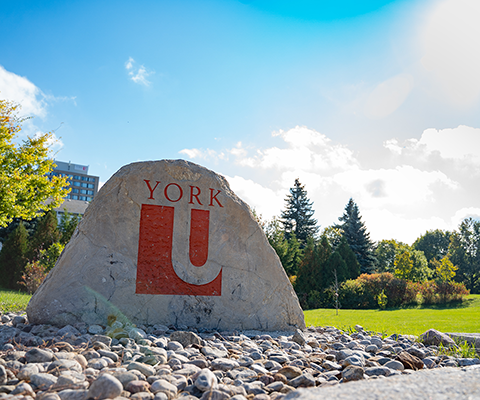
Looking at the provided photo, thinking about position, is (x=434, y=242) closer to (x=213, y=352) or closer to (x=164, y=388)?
(x=213, y=352)

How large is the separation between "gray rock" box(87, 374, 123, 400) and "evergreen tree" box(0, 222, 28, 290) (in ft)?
54.7

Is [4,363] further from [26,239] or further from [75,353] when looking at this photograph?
[26,239]

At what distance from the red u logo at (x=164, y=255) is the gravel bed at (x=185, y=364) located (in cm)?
61

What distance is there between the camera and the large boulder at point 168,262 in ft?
15.1

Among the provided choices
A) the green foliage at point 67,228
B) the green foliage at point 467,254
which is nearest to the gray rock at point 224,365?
the green foliage at point 67,228

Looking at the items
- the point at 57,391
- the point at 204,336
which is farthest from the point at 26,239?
the point at 57,391

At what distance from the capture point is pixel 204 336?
4.34 m

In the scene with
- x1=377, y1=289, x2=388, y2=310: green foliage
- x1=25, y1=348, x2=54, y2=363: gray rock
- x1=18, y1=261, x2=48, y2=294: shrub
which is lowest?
x1=377, y1=289, x2=388, y2=310: green foliage

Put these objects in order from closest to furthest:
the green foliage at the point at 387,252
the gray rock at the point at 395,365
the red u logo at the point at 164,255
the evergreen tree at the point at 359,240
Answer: the gray rock at the point at 395,365 → the red u logo at the point at 164,255 → the evergreen tree at the point at 359,240 → the green foliage at the point at 387,252

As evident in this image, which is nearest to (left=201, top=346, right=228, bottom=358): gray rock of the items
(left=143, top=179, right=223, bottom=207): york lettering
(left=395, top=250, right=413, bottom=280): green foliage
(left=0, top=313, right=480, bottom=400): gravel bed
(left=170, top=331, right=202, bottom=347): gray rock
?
(left=0, top=313, right=480, bottom=400): gravel bed

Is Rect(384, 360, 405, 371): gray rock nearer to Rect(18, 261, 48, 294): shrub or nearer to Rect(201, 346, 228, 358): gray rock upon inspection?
Rect(201, 346, 228, 358): gray rock

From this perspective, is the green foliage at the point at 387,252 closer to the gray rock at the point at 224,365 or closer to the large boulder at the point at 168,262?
the large boulder at the point at 168,262

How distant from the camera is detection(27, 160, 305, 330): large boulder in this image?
461cm

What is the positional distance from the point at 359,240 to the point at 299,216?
5815 mm
